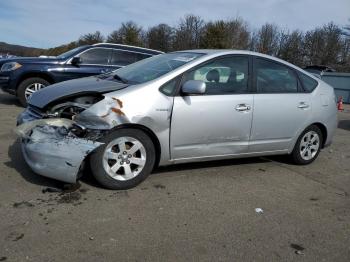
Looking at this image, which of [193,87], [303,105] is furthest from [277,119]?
[193,87]

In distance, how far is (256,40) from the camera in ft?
159

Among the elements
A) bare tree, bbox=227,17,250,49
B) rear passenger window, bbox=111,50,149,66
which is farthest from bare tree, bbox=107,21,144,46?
rear passenger window, bbox=111,50,149,66

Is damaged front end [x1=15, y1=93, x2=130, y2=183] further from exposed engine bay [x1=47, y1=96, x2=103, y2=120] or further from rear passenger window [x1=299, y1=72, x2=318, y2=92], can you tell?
rear passenger window [x1=299, y1=72, x2=318, y2=92]

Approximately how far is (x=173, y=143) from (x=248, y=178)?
1239 millimetres

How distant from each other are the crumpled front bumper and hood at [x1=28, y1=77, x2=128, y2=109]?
1.30ft

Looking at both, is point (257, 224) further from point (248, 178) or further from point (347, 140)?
point (347, 140)

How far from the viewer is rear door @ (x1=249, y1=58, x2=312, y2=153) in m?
5.17

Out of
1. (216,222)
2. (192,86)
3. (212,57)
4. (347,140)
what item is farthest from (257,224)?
(347,140)

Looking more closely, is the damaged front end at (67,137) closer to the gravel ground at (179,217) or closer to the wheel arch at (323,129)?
the gravel ground at (179,217)

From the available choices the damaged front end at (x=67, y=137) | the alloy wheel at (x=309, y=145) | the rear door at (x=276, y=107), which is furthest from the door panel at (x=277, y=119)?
the damaged front end at (x=67, y=137)

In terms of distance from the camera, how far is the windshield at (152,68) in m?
4.73

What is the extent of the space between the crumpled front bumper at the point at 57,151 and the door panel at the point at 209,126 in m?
0.99

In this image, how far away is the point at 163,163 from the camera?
4.62 meters

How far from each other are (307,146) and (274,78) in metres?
1.24
